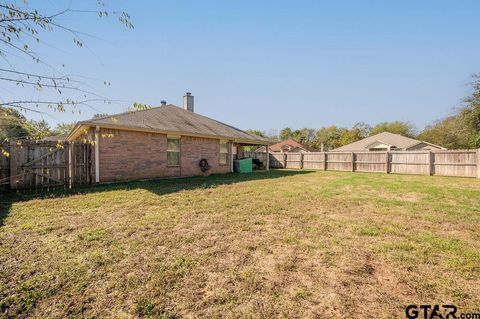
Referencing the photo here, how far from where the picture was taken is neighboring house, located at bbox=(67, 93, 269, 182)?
9812mm

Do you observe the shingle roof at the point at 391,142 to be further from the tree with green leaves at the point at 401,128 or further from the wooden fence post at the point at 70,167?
the wooden fence post at the point at 70,167

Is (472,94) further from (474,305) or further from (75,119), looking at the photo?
(75,119)

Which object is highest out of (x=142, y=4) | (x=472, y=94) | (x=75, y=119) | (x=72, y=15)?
(x=472, y=94)

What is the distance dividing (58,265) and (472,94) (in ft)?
87.2

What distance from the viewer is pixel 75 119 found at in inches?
94.4

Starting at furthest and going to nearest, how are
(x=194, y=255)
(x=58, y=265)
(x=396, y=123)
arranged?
1. (x=396, y=123)
2. (x=194, y=255)
3. (x=58, y=265)

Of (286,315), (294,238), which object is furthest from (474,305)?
(294,238)

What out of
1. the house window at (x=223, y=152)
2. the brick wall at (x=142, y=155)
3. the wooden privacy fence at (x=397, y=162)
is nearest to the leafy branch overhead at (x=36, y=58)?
the brick wall at (x=142, y=155)

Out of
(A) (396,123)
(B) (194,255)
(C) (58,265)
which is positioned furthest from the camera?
(A) (396,123)

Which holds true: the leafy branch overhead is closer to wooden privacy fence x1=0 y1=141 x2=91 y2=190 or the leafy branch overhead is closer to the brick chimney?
wooden privacy fence x1=0 y1=141 x2=91 y2=190

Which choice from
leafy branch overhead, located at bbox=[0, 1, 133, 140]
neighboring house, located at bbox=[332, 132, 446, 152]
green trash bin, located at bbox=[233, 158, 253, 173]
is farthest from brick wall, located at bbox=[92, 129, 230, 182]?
neighboring house, located at bbox=[332, 132, 446, 152]

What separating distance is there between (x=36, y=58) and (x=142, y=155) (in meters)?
9.34

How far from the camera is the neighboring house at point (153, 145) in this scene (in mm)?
9812

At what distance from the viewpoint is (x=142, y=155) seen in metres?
11.0
